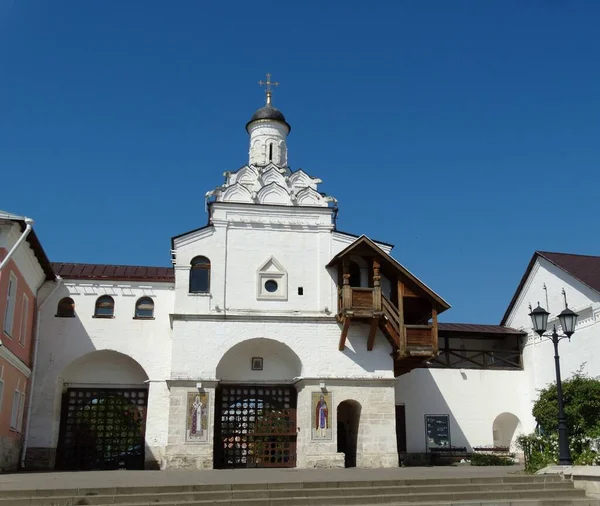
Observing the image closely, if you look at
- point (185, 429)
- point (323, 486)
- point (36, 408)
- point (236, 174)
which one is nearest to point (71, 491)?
point (323, 486)

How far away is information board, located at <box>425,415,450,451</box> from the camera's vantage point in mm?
24906

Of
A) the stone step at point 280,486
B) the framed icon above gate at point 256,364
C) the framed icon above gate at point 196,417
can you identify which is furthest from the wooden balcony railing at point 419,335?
the stone step at point 280,486

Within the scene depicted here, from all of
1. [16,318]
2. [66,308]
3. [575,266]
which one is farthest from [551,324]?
[16,318]

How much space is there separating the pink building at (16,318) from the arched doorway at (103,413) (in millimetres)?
1508

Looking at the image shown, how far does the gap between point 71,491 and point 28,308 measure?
9.60 m

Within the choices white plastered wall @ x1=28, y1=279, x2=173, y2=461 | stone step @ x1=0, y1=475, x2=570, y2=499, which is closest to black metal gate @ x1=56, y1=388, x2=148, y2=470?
white plastered wall @ x1=28, y1=279, x2=173, y2=461

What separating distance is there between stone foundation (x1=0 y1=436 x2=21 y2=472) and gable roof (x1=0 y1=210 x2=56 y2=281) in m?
5.06

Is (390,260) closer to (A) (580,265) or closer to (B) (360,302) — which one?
(B) (360,302)

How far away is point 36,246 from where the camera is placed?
19.8m

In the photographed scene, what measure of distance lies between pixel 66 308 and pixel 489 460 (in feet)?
48.1

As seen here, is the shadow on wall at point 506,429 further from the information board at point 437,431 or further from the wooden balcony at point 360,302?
the wooden balcony at point 360,302

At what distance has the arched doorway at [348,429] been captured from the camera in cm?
2231

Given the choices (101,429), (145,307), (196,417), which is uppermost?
(145,307)

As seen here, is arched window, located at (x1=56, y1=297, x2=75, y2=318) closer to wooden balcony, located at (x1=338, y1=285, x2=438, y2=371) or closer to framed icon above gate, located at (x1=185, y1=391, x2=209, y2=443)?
framed icon above gate, located at (x1=185, y1=391, x2=209, y2=443)
